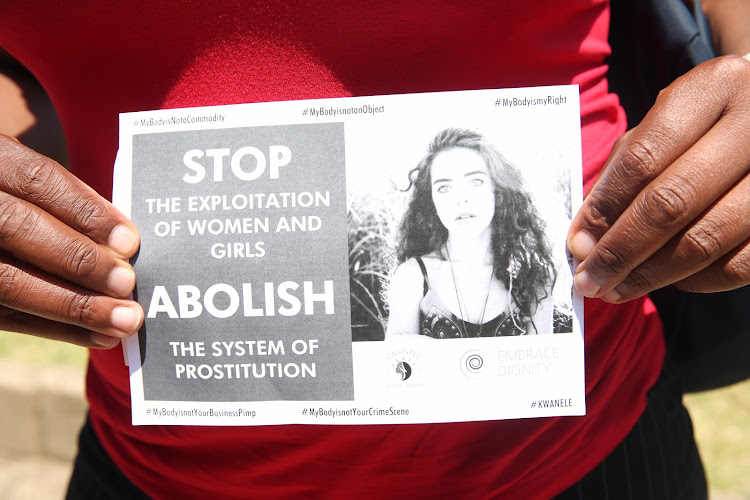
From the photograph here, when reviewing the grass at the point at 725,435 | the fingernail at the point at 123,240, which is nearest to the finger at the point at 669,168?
the fingernail at the point at 123,240

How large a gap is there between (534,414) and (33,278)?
1.90 feet

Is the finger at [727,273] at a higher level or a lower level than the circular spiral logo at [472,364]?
higher

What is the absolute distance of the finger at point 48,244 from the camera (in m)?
0.66

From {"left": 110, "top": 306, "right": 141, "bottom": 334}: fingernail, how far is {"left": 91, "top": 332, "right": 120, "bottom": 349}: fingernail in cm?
3

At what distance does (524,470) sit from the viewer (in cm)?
75

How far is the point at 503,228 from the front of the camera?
70 cm

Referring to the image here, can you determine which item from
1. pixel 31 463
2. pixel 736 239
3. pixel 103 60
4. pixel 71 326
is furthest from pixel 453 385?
pixel 31 463

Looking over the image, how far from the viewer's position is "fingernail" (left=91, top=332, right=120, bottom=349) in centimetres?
72

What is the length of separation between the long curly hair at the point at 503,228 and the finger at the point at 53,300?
0.34 m

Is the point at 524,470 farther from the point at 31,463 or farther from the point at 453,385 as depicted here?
the point at 31,463

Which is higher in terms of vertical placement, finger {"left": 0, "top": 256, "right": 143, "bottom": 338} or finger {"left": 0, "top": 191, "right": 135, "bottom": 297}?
finger {"left": 0, "top": 191, "right": 135, "bottom": 297}

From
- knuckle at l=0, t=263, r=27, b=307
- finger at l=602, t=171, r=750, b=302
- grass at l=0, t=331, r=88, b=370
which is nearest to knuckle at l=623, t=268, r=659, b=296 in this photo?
finger at l=602, t=171, r=750, b=302

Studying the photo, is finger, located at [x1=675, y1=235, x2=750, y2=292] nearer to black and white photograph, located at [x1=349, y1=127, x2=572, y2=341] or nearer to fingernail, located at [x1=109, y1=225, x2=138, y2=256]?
black and white photograph, located at [x1=349, y1=127, x2=572, y2=341]

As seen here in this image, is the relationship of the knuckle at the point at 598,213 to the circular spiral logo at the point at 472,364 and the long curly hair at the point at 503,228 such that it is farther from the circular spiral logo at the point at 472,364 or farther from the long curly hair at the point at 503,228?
the circular spiral logo at the point at 472,364
